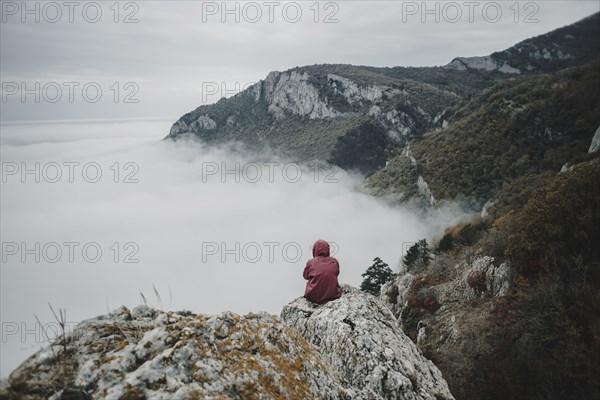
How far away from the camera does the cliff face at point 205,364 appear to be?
3.55 meters

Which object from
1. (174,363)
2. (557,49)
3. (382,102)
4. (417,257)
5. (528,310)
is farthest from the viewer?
(557,49)

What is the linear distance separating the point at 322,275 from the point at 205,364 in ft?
15.1

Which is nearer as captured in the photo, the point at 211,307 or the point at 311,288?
the point at 311,288

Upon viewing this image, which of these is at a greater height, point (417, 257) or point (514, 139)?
point (514, 139)

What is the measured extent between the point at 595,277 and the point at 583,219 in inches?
105

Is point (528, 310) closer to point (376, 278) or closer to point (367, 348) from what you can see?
point (367, 348)

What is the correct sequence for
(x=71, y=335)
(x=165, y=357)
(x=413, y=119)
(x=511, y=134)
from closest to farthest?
(x=165, y=357), (x=71, y=335), (x=511, y=134), (x=413, y=119)

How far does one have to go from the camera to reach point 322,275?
8.24 metres

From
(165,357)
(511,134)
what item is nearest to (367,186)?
(511,134)

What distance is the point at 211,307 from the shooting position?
148250 millimetres

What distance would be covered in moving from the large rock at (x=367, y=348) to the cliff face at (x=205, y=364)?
0.02m

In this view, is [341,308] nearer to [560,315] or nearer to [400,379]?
[400,379]

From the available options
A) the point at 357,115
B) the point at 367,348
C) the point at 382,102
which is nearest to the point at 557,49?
the point at 382,102

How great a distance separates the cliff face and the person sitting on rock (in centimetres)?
156
